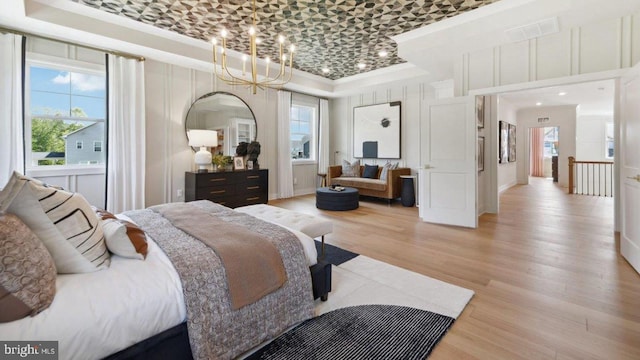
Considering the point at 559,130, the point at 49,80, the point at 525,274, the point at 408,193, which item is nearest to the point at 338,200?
the point at 408,193

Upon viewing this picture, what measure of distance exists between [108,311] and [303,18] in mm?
3831

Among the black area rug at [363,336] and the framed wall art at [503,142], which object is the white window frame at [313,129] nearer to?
the framed wall art at [503,142]

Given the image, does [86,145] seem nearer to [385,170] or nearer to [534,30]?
[385,170]

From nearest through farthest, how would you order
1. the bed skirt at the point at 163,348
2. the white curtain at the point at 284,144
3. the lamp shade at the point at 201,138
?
1. the bed skirt at the point at 163,348
2. the lamp shade at the point at 201,138
3. the white curtain at the point at 284,144

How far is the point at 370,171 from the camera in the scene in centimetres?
686

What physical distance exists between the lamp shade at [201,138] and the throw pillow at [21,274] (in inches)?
153

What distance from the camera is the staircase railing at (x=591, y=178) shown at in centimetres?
727

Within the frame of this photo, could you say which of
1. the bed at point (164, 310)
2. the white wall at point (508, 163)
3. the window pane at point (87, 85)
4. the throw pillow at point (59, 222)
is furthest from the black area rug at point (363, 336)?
the white wall at point (508, 163)

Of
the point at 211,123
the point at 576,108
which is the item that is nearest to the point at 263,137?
the point at 211,123

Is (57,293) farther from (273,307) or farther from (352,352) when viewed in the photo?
(352,352)

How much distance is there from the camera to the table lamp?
4895 millimetres

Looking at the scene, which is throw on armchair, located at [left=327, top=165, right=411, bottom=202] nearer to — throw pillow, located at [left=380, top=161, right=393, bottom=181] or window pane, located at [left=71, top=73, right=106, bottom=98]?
throw pillow, located at [left=380, top=161, right=393, bottom=181]

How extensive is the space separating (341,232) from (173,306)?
2.88 m

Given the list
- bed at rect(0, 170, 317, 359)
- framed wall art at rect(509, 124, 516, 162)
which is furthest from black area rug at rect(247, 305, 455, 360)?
framed wall art at rect(509, 124, 516, 162)
